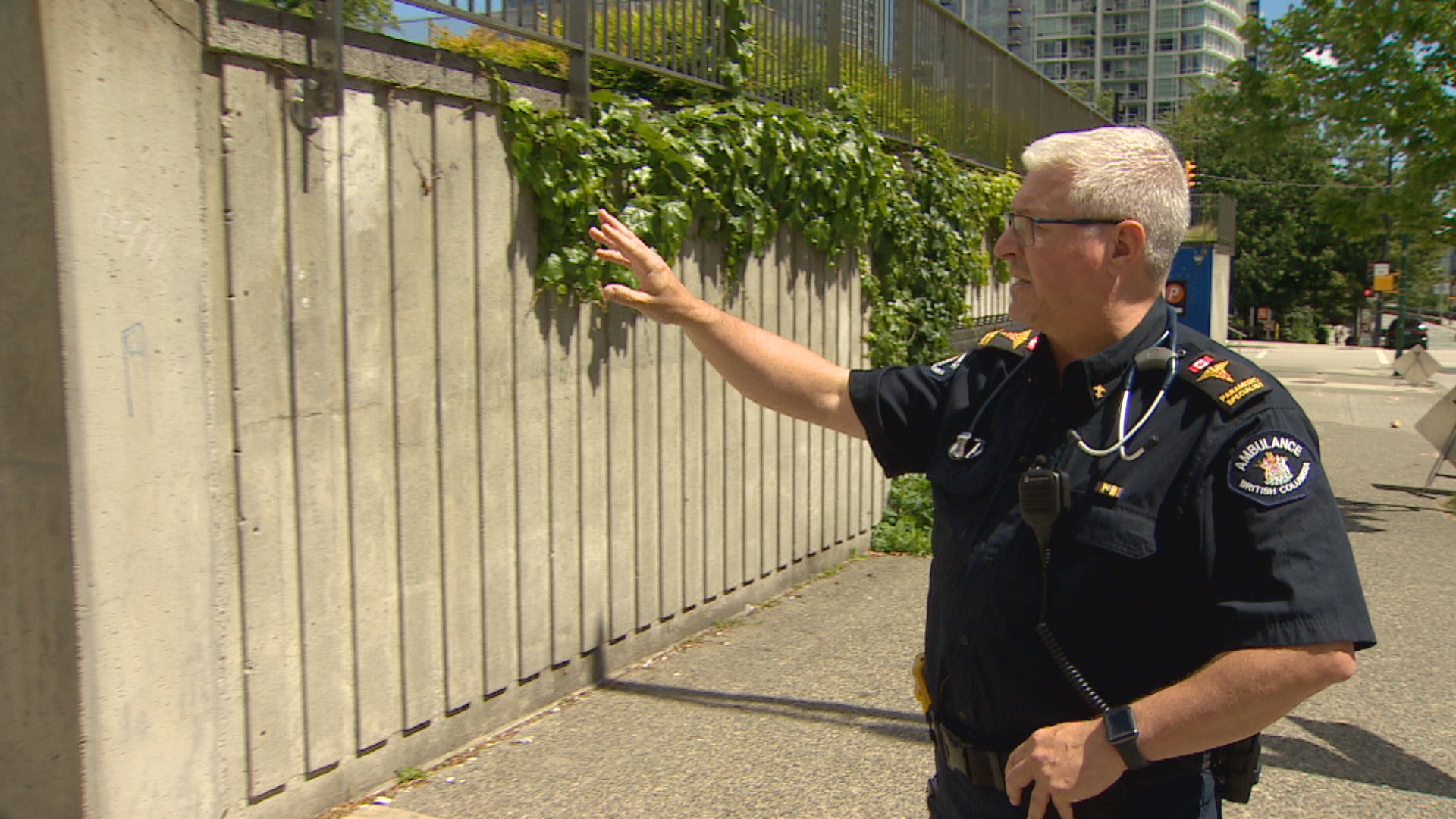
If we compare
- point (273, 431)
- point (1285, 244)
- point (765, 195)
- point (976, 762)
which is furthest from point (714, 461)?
point (1285, 244)

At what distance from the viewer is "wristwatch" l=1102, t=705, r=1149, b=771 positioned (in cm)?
194

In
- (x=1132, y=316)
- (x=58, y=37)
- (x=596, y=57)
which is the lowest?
(x=1132, y=316)

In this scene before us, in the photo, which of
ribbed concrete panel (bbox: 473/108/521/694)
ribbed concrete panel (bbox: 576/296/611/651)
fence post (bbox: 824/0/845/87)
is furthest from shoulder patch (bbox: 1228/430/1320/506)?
fence post (bbox: 824/0/845/87)

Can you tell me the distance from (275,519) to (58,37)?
4.68 ft

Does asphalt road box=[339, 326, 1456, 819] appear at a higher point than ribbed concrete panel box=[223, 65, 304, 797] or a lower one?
lower

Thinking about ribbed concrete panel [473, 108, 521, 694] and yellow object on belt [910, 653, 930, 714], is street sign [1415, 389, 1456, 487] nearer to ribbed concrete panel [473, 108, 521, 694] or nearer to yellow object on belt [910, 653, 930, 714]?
ribbed concrete panel [473, 108, 521, 694]

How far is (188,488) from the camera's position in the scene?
336 cm

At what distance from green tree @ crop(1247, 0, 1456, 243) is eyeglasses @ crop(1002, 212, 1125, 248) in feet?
31.3

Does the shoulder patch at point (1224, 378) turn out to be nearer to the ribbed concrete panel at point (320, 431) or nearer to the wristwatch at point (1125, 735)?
the wristwatch at point (1125, 735)

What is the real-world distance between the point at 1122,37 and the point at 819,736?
6422 inches

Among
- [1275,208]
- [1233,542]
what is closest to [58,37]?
[1233,542]

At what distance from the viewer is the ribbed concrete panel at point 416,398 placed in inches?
161

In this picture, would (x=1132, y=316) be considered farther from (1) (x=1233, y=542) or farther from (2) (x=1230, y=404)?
(1) (x=1233, y=542)

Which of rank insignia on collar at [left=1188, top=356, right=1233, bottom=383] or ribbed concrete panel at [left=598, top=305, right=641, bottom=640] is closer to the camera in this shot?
rank insignia on collar at [left=1188, top=356, right=1233, bottom=383]
